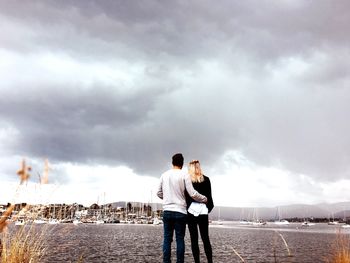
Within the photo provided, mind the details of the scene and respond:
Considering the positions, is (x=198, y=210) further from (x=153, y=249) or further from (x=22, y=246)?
(x=153, y=249)

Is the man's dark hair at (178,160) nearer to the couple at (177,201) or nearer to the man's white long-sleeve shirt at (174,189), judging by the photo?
the couple at (177,201)

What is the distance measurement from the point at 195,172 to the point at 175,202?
5.22 feet

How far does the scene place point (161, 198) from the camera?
7.39 meters

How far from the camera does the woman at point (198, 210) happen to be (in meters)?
8.07

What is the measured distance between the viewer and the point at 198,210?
8.05 m

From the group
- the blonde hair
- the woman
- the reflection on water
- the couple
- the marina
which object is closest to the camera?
the couple

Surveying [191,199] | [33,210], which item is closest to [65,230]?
[33,210]

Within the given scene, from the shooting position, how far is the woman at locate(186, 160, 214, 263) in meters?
8.07

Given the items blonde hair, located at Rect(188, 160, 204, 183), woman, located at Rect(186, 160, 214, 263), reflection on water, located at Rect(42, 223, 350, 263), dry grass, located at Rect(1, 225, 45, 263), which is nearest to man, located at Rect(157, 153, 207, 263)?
woman, located at Rect(186, 160, 214, 263)

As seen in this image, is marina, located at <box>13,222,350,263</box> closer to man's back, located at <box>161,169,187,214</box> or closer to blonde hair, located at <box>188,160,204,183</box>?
blonde hair, located at <box>188,160,204,183</box>

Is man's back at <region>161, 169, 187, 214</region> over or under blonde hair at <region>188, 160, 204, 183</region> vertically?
under

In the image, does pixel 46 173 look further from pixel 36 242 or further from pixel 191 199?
pixel 191 199

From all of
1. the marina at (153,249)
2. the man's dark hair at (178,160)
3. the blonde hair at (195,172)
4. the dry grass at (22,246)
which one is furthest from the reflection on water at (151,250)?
the blonde hair at (195,172)

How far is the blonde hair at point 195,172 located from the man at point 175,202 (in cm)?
102
